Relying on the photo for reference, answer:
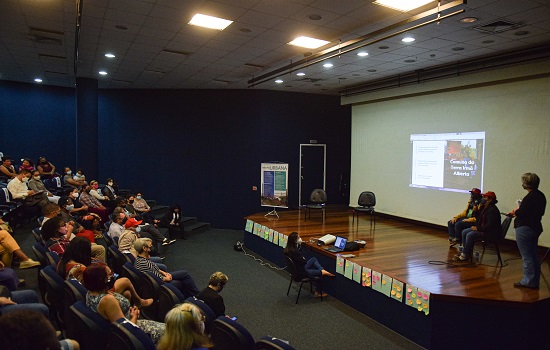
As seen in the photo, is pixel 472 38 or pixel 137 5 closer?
pixel 137 5

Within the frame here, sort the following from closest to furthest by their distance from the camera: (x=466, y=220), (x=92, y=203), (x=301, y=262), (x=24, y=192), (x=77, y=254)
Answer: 1. (x=77, y=254)
2. (x=301, y=262)
3. (x=466, y=220)
4. (x=24, y=192)
5. (x=92, y=203)

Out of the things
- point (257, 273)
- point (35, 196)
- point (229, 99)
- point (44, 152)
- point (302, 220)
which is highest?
point (229, 99)

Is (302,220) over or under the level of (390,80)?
under

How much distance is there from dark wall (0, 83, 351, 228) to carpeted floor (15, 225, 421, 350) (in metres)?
3.86

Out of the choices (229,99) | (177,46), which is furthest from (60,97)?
(177,46)

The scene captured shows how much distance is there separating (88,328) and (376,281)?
12.2ft

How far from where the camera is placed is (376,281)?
17.7ft

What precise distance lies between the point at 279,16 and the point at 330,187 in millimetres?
7781

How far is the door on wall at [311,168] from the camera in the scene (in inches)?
480

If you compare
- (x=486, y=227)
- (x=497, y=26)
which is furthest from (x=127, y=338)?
(x=497, y=26)

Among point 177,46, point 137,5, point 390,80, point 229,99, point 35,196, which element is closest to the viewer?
point 137,5

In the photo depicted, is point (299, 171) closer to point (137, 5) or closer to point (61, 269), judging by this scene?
point (137, 5)

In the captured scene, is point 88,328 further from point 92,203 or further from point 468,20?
point 92,203

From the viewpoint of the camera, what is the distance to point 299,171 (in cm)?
1215
